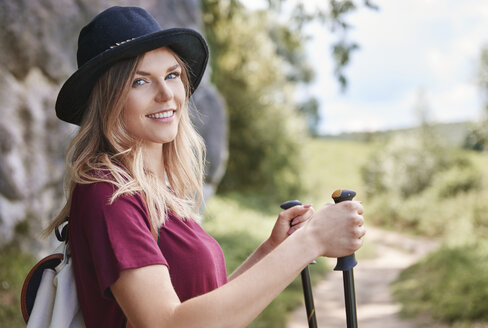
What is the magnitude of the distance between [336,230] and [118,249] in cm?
53

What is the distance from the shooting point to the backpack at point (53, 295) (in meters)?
1.38

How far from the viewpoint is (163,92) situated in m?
1.51

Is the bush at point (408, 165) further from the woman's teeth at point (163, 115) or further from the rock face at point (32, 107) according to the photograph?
the woman's teeth at point (163, 115)

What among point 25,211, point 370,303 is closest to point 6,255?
point 25,211

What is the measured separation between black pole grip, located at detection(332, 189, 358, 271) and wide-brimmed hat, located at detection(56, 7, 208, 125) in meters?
0.65

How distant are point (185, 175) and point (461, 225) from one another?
13137 millimetres

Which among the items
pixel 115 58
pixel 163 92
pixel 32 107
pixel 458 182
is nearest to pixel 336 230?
pixel 163 92

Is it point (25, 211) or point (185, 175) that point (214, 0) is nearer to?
point (25, 211)

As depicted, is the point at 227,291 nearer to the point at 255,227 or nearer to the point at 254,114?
the point at 255,227

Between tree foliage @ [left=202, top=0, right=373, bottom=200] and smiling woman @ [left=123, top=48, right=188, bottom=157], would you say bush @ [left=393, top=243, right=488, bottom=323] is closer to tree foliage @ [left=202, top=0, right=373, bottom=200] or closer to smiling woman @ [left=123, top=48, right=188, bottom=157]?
smiling woman @ [left=123, top=48, right=188, bottom=157]

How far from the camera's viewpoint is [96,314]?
137 cm

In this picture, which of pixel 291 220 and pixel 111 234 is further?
pixel 291 220

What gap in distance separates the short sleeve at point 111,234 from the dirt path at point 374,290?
6.48 m

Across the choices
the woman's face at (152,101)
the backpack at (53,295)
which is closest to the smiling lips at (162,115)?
the woman's face at (152,101)
